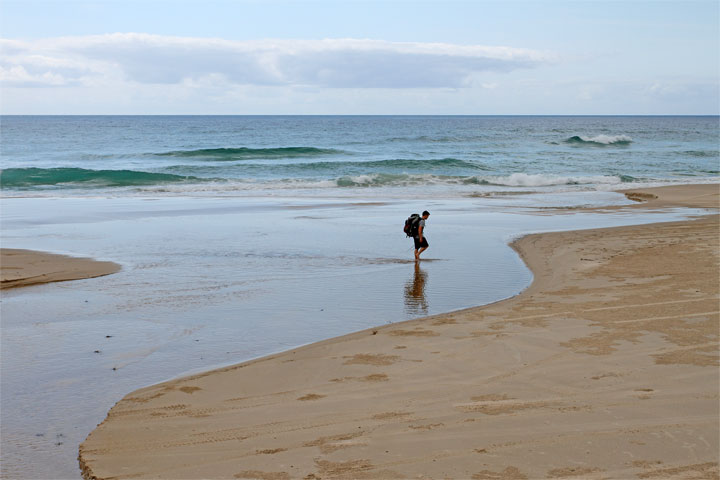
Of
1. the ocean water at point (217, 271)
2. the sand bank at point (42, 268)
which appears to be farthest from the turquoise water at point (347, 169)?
the sand bank at point (42, 268)

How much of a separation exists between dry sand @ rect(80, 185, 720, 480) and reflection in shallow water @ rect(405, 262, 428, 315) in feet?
2.25

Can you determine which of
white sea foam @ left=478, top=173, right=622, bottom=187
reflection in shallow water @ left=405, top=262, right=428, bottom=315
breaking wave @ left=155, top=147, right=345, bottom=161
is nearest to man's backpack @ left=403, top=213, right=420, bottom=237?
reflection in shallow water @ left=405, top=262, right=428, bottom=315

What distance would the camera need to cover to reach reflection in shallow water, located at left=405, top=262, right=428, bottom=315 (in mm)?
8898

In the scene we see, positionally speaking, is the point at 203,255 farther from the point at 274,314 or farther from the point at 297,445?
the point at 297,445

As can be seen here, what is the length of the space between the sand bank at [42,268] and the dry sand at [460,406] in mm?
5538

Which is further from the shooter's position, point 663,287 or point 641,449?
point 663,287

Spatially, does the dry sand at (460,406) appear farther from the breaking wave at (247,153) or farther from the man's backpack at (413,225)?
the breaking wave at (247,153)

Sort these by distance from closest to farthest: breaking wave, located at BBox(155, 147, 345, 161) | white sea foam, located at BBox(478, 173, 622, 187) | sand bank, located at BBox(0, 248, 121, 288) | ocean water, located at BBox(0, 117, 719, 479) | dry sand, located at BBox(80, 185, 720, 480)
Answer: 1. dry sand, located at BBox(80, 185, 720, 480)
2. ocean water, located at BBox(0, 117, 719, 479)
3. sand bank, located at BBox(0, 248, 121, 288)
4. white sea foam, located at BBox(478, 173, 622, 187)
5. breaking wave, located at BBox(155, 147, 345, 161)

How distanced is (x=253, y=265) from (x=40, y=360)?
5253 mm

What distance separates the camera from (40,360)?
685 centimetres

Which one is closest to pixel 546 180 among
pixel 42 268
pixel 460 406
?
pixel 42 268

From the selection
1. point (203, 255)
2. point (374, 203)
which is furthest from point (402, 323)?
point (374, 203)

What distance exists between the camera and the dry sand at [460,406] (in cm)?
439

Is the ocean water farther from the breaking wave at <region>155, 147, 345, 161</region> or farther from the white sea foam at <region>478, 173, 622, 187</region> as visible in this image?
the breaking wave at <region>155, 147, 345, 161</region>
